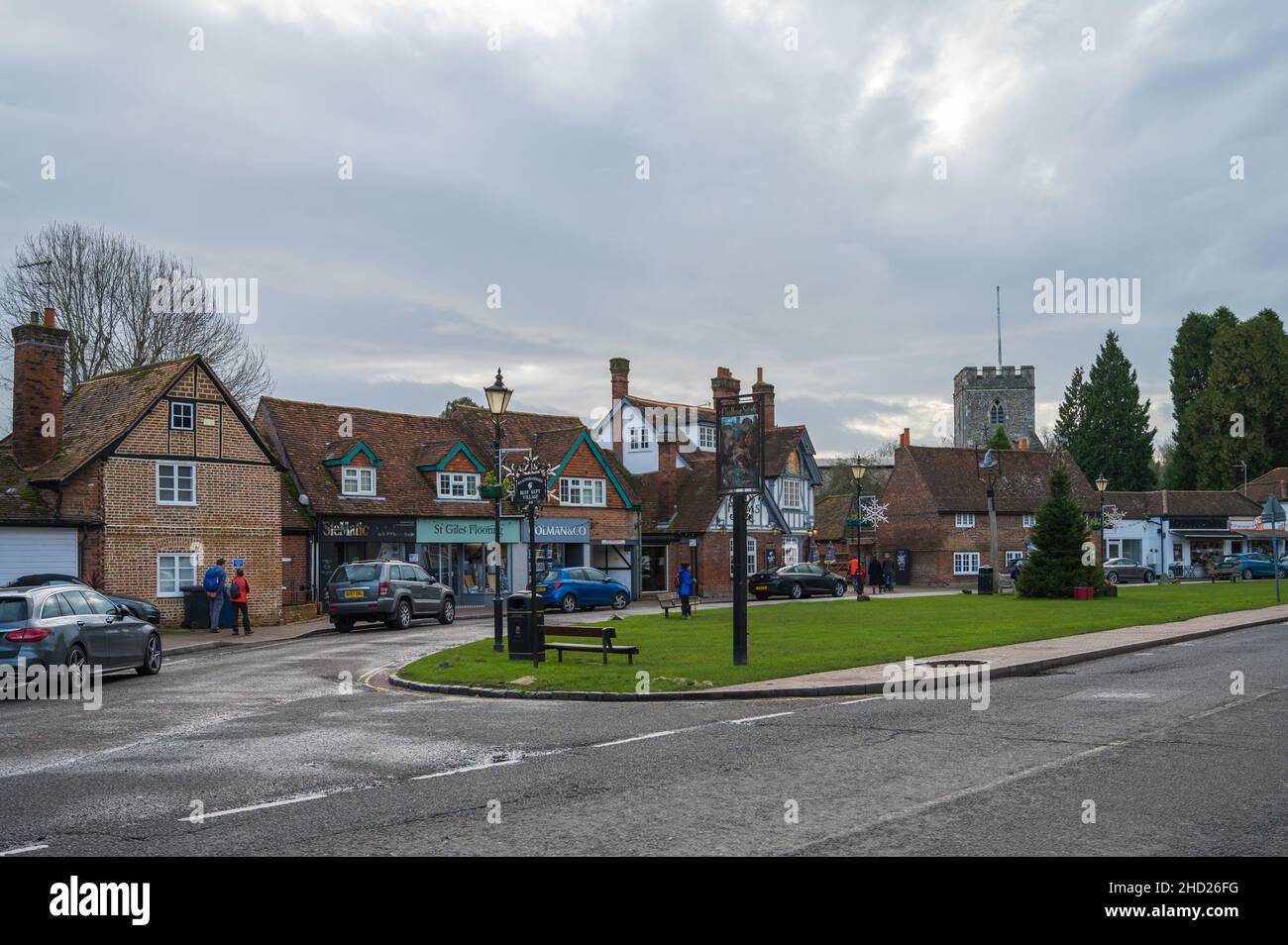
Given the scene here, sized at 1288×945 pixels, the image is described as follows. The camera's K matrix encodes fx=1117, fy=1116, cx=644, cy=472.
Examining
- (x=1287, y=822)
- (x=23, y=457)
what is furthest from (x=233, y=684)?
(x=23, y=457)

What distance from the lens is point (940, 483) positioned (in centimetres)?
6850

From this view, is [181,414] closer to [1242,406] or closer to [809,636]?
[809,636]

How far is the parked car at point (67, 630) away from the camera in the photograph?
1684 cm

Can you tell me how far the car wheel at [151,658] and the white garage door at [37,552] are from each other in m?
10.8

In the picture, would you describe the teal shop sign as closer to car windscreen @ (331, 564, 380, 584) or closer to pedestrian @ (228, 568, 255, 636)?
car windscreen @ (331, 564, 380, 584)

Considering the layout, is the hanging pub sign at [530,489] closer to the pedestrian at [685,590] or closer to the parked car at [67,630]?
the parked car at [67,630]

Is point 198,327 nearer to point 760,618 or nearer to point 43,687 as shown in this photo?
point 760,618

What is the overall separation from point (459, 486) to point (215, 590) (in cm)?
1663

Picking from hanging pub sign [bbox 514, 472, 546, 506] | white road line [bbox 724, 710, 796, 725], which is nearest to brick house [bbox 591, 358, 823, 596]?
hanging pub sign [bbox 514, 472, 546, 506]

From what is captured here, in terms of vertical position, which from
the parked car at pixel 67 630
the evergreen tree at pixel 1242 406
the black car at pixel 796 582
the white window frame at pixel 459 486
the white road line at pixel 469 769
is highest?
the evergreen tree at pixel 1242 406

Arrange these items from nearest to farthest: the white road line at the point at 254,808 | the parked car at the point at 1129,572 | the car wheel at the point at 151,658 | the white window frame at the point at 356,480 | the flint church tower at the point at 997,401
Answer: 1. the white road line at the point at 254,808
2. the car wheel at the point at 151,658
3. the white window frame at the point at 356,480
4. the parked car at the point at 1129,572
5. the flint church tower at the point at 997,401

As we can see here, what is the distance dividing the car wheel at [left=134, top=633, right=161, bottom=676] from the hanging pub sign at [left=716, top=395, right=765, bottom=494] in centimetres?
1083

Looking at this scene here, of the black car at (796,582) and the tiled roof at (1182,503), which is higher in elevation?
the tiled roof at (1182,503)

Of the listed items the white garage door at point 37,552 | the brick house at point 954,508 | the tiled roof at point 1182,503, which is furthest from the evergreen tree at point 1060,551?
the tiled roof at point 1182,503
